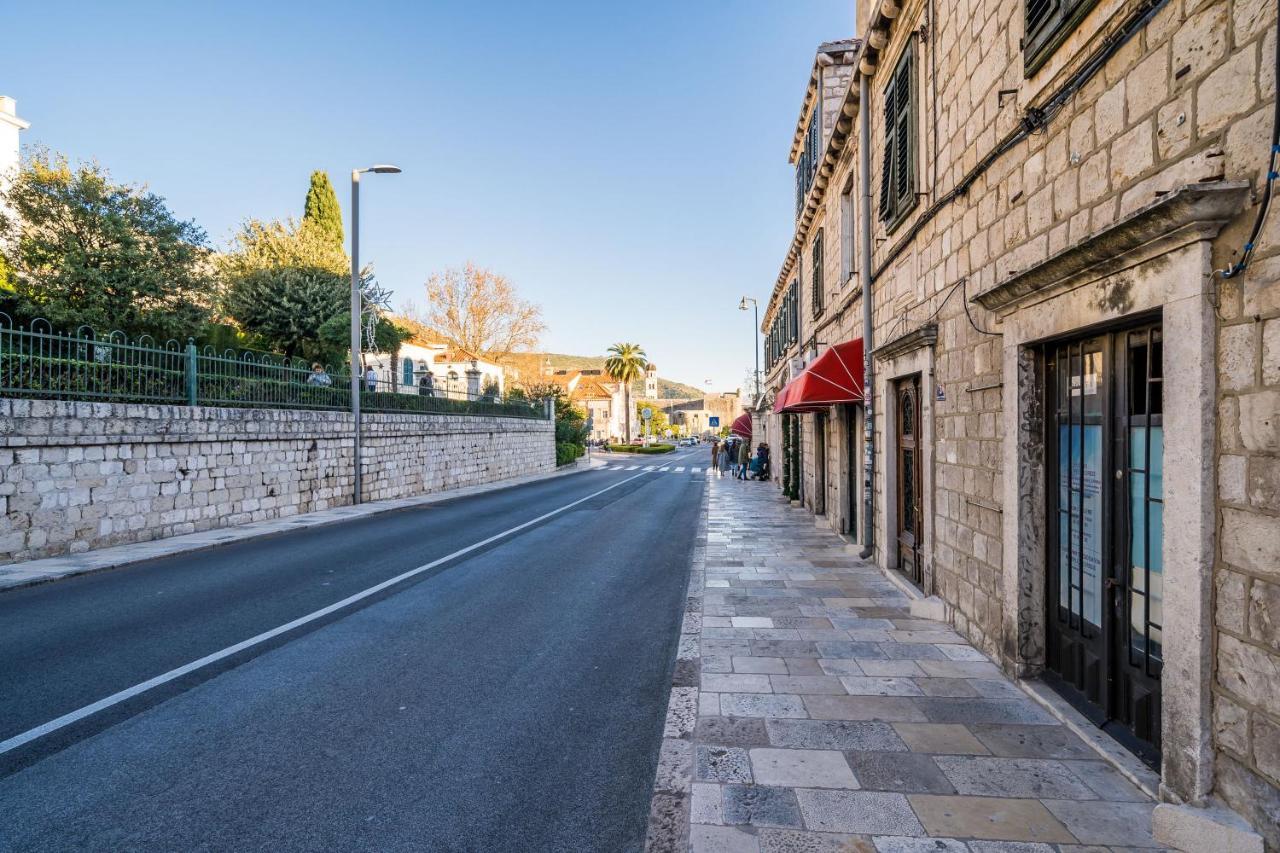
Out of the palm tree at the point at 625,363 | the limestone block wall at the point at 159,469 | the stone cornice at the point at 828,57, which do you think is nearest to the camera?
the limestone block wall at the point at 159,469

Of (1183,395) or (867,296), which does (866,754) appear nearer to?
(1183,395)

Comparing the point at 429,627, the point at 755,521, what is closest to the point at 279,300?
the point at 755,521

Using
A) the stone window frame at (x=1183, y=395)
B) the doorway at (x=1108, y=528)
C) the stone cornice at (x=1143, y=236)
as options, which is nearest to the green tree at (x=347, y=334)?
the doorway at (x=1108, y=528)

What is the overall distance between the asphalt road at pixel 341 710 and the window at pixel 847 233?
19.4ft

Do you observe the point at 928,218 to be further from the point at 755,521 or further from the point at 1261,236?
the point at 755,521

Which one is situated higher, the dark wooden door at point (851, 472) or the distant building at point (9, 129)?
the distant building at point (9, 129)

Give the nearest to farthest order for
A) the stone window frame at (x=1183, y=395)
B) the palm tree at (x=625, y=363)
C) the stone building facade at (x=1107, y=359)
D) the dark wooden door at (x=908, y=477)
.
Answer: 1. the stone building facade at (x=1107, y=359)
2. the stone window frame at (x=1183, y=395)
3. the dark wooden door at (x=908, y=477)
4. the palm tree at (x=625, y=363)

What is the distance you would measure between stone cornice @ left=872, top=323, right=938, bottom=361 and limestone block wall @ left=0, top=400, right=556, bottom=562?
37.1 feet

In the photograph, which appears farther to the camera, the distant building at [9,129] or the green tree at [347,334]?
the distant building at [9,129]

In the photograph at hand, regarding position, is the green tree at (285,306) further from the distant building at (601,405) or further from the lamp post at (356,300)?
the distant building at (601,405)

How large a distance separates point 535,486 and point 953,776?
23103 millimetres

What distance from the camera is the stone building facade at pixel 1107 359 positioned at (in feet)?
8.39

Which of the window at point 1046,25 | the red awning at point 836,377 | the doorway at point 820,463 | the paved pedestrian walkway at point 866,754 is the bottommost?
the paved pedestrian walkway at point 866,754

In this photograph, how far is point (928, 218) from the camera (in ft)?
A: 21.0
